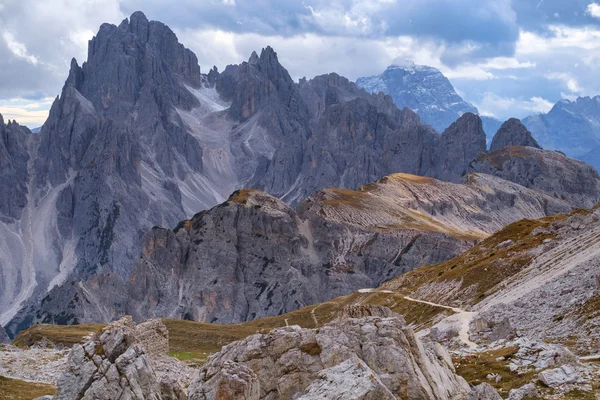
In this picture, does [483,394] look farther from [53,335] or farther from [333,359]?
[53,335]

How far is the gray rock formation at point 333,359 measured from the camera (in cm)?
3550

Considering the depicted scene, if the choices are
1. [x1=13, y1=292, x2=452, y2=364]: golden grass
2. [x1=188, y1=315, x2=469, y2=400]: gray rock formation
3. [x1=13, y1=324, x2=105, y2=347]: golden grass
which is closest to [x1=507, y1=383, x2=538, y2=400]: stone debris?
[x1=188, y1=315, x2=469, y2=400]: gray rock formation

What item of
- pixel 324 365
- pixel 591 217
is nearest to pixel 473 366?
pixel 324 365

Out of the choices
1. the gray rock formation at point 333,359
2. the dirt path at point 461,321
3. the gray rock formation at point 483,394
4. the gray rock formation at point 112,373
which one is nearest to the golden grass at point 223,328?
the dirt path at point 461,321

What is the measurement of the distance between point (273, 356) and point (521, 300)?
42.8 meters

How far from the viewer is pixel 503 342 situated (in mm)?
56156

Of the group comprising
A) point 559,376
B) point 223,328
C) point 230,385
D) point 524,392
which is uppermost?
point 230,385

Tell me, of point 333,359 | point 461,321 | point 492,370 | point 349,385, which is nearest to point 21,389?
point 333,359

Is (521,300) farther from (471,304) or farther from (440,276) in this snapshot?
(440,276)

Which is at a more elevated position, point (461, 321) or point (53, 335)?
point (461, 321)

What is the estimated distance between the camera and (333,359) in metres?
37.9

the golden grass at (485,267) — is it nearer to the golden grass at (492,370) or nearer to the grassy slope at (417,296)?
the grassy slope at (417,296)

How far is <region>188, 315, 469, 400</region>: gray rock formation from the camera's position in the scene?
116ft

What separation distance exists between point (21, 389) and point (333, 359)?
76.8 ft
